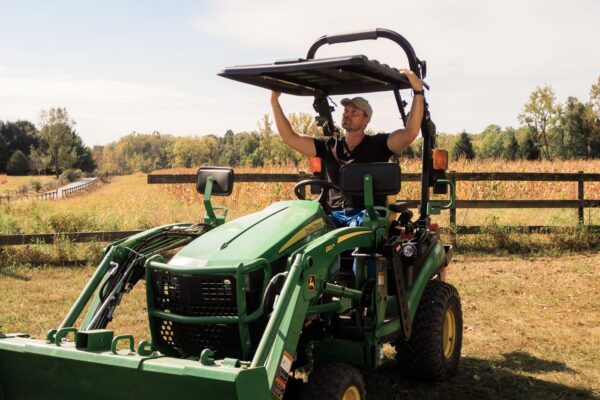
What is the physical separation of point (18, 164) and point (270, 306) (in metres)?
77.1

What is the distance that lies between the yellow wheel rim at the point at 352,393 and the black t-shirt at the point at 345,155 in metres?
1.38

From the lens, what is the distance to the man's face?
489cm

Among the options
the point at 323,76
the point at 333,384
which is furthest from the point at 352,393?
the point at 323,76

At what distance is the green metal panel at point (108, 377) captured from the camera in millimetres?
2832

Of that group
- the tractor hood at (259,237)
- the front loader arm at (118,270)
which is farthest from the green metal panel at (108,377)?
the tractor hood at (259,237)

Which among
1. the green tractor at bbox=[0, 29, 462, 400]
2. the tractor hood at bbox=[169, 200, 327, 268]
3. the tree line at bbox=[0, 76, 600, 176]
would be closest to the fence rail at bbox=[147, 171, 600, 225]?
the green tractor at bbox=[0, 29, 462, 400]

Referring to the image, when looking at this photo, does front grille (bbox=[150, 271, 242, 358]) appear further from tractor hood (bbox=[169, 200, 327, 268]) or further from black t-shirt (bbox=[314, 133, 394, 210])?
black t-shirt (bbox=[314, 133, 394, 210])

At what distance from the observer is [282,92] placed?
16.9 feet

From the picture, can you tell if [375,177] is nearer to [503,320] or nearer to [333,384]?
[333,384]

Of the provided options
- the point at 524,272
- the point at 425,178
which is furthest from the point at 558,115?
the point at 425,178

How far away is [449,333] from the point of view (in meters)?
5.00

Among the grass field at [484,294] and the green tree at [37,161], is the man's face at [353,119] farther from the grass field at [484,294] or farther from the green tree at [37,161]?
the green tree at [37,161]

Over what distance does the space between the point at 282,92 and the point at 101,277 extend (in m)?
1.95

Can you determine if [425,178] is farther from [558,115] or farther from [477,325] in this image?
[558,115]
